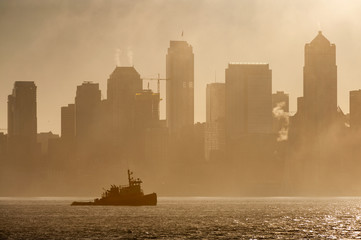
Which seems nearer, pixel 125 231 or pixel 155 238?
pixel 155 238

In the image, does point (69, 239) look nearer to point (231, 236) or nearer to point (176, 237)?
point (176, 237)

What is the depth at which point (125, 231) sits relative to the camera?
199500 mm

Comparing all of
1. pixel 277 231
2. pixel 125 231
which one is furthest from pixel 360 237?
pixel 125 231

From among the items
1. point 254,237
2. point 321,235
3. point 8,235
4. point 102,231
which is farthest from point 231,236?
point 8,235

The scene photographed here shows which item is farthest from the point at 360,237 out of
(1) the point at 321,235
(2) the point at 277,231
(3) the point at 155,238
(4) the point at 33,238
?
(4) the point at 33,238

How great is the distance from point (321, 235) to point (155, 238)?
1396 inches

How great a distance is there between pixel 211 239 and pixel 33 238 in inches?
1431

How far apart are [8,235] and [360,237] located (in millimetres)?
74288

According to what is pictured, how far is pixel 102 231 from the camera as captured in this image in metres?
199

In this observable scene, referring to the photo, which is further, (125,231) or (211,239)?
(125,231)

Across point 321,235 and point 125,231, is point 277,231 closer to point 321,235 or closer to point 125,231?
point 321,235

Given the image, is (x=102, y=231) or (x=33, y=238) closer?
(x=33, y=238)

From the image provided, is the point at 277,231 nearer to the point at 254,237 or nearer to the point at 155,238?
the point at 254,237

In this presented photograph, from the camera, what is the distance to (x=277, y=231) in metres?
199
